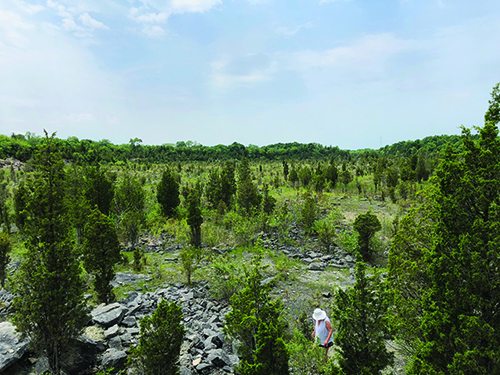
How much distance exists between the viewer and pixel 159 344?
4.93m

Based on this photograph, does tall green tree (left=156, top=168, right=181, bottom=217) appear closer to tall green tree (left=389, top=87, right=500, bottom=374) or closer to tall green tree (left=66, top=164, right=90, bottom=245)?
tall green tree (left=66, top=164, right=90, bottom=245)

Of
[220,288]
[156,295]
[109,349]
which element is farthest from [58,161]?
[220,288]

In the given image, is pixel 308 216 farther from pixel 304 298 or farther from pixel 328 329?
pixel 328 329

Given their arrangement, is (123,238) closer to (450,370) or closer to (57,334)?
(57,334)

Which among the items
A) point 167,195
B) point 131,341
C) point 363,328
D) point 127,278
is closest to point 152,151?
point 167,195

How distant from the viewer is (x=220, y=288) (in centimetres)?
995

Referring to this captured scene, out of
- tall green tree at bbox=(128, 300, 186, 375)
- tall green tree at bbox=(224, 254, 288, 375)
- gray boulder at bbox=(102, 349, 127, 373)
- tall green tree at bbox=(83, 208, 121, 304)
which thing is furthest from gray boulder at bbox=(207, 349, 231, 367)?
tall green tree at bbox=(83, 208, 121, 304)

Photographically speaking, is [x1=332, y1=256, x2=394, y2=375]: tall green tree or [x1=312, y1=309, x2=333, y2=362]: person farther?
[x1=312, y1=309, x2=333, y2=362]: person

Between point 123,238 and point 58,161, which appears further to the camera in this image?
point 123,238

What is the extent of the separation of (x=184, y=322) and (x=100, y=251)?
3653mm

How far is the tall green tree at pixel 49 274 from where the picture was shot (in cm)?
545

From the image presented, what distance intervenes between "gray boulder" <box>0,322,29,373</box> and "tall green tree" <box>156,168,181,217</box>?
15.7 meters

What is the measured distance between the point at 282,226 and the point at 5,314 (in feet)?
44.3

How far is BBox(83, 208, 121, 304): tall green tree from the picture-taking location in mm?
8480
